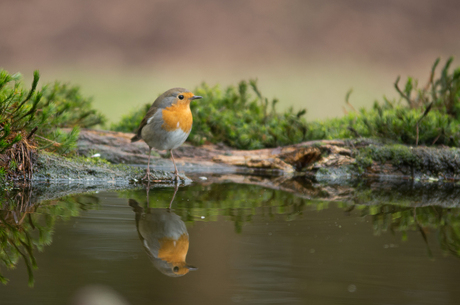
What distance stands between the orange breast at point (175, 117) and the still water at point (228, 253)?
54.3 inches

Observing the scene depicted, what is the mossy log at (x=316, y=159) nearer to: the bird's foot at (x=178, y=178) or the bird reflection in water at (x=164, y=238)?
the bird's foot at (x=178, y=178)

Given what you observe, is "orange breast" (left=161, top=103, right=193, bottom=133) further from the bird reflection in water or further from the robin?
the bird reflection in water

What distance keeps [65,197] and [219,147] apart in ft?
14.8

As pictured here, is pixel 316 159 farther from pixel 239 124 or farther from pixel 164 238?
pixel 164 238

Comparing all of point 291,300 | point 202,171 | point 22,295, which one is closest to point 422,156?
point 202,171

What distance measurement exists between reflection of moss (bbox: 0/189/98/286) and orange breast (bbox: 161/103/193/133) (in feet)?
4.63

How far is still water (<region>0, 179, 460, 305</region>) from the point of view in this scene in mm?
2039

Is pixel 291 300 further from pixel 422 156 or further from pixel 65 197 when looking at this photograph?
pixel 422 156

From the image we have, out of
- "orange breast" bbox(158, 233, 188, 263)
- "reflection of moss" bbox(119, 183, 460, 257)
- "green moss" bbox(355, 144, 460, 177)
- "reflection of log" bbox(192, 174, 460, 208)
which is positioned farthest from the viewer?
"green moss" bbox(355, 144, 460, 177)

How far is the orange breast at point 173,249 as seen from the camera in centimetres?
249

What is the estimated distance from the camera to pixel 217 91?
9898 millimetres

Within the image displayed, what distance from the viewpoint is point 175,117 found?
17.6 ft

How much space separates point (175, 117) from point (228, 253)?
2954 mm

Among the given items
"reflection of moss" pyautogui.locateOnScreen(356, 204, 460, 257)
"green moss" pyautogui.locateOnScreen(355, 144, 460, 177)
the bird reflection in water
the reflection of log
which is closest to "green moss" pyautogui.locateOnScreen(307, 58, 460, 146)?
"green moss" pyautogui.locateOnScreen(355, 144, 460, 177)
